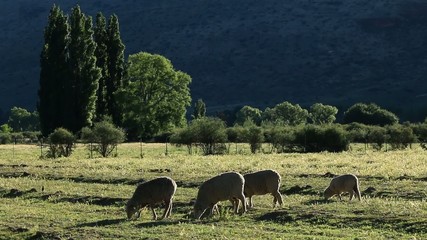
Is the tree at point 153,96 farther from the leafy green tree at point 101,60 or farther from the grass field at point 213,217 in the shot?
the grass field at point 213,217

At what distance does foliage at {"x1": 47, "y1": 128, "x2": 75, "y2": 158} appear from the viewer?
66.9m

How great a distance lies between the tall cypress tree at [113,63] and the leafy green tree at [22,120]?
354 ft

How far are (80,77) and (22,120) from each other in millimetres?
120700

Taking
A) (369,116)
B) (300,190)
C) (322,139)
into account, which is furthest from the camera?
(369,116)

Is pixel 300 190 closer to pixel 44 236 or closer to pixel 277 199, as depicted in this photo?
pixel 277 199

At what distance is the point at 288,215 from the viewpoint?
22.8 m

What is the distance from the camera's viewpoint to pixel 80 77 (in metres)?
80.9

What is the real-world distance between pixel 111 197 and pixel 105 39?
63.0 metres

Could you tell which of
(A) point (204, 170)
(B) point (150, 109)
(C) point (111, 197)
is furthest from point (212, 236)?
(B) point (150, 109)

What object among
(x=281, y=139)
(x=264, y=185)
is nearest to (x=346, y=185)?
(x=264, y=185)

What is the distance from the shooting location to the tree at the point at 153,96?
99000 mm

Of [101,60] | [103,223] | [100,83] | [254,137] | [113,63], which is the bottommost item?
[103,223]

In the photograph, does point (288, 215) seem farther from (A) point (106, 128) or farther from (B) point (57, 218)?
(A) point (106, 128)

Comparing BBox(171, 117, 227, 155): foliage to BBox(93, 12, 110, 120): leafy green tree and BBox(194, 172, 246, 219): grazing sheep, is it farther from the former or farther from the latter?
BBox(194, 172, 246, 219): grazing sheep
